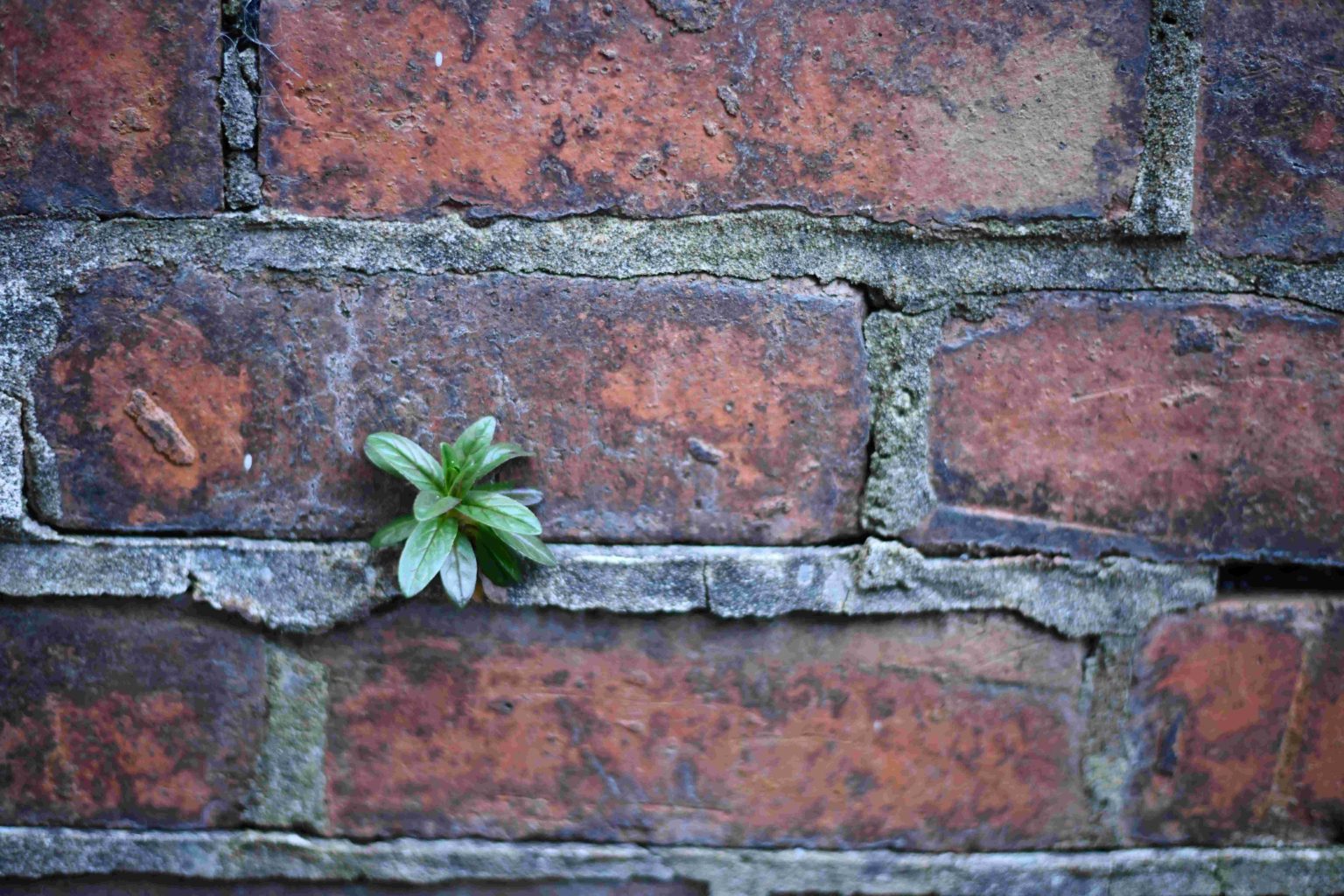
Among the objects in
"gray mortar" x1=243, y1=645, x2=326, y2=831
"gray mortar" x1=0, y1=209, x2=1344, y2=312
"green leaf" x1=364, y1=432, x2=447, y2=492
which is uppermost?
"gray mortar" x1=0, y1=209, x2=1344, y2=312

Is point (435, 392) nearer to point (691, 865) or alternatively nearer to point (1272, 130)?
point (691, 865)

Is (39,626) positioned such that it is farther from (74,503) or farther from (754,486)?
(754,486)

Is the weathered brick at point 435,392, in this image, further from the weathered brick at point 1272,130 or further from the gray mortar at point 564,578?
the weathered brick at point 1272,130

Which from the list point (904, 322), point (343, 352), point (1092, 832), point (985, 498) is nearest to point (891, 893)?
point (1092, 832)

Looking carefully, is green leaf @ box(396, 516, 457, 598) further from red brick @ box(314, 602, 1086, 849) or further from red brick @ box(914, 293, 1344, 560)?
red brick @ box(914, 293, 1344, 560)

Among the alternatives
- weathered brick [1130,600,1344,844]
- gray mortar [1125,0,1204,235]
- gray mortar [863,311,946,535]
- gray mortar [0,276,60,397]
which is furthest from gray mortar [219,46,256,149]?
weathered brick [1130,600,1344,844]

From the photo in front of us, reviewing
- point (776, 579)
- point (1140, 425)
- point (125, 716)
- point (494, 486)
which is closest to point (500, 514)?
point (494, 486)
